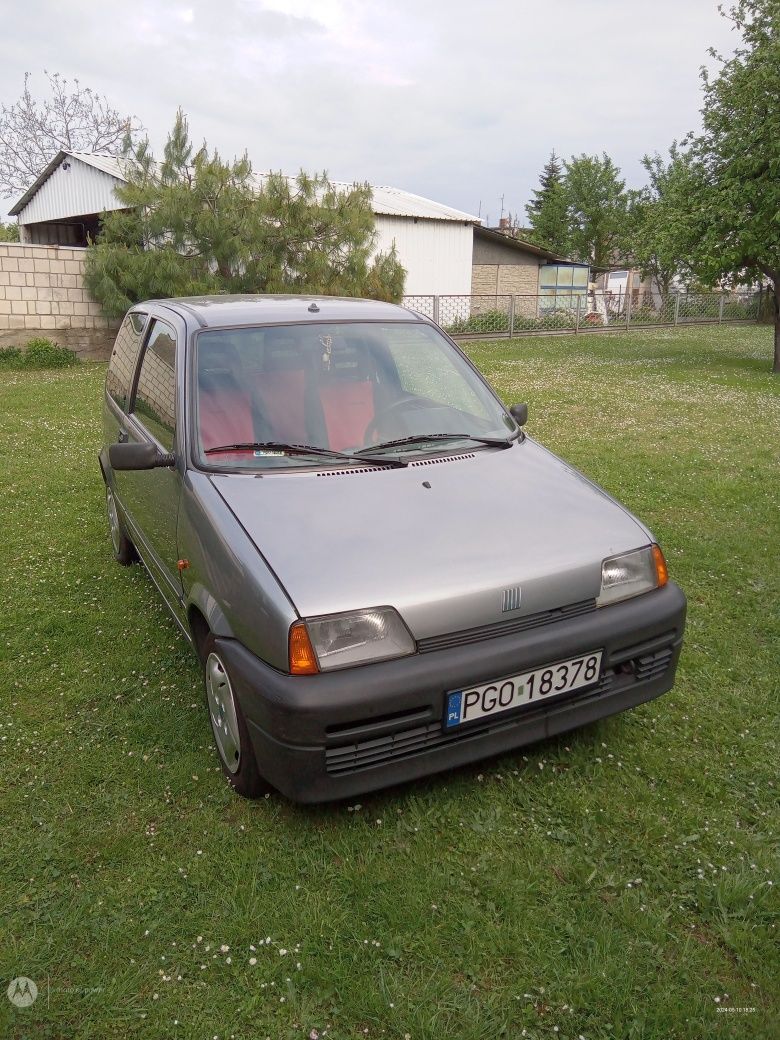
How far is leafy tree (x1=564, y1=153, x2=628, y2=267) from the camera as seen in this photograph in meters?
47.2

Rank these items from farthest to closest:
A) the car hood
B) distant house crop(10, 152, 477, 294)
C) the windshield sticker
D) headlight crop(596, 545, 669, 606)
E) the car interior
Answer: distant house crop(10, 152, 477, 294), the windshield sticker, the car interior, headlight crop(596, 545, 669, 606), the car hood

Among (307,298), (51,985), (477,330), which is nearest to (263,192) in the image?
(477,330)

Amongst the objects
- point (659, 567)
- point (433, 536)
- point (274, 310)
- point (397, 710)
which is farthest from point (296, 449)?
point (659, 567)

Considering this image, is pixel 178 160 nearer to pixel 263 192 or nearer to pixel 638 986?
pixel 263 192

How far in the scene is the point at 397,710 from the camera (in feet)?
7.64

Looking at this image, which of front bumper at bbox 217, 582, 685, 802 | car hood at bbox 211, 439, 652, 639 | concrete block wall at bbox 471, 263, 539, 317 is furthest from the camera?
concrete block wall at bbox 471, 263, 539, 317

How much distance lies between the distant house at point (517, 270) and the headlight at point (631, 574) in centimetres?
2358

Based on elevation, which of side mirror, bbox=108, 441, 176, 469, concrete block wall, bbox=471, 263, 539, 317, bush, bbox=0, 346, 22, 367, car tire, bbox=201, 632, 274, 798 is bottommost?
car tire, bbox=201, 632, 274, 798

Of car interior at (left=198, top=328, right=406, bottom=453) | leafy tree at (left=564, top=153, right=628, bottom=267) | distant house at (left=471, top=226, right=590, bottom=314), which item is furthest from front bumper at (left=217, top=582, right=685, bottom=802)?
leafy tree at (left=564, top=153, right=628, bottom=267)

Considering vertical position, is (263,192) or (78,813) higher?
(263,192)

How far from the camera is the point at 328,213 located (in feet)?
51.2

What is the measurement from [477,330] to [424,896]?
21.5 m

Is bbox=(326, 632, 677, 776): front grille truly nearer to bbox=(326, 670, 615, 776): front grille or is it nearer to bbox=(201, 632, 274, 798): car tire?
bbox=(326, 670, 615, 776): front grille

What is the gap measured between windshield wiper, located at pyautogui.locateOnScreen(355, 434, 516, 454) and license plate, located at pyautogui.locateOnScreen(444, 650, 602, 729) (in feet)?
3.75
